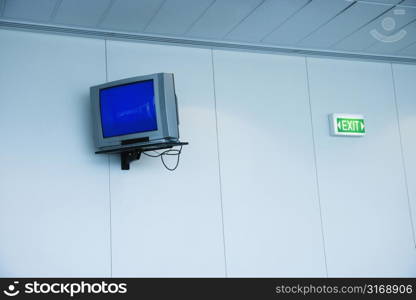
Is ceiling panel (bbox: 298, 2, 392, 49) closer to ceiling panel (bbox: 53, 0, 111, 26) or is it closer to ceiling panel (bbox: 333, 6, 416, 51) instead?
ceiling panel (bbox: 333, 6, 416, 51)

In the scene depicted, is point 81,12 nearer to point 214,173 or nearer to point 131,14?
point 131,14

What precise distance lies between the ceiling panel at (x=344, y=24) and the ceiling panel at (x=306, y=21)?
3.1 inches

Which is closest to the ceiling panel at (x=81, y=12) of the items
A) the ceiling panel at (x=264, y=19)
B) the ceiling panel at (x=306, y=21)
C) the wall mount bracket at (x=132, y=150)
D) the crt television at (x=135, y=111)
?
the crt television at (x=135, y=111)

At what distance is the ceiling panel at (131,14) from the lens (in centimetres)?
411

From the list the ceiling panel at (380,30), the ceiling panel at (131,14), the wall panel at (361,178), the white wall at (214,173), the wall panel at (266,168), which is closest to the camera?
the ceiling panel at (131,14)

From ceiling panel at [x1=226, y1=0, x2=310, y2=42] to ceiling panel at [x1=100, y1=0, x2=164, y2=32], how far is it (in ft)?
2.47

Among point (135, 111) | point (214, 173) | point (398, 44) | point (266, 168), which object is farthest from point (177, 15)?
point (398, 44)

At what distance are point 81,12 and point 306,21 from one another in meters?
1.77

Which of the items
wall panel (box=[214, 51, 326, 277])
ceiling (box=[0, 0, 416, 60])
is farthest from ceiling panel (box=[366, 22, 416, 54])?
wall panel (box=[214, 51, 326, 277])

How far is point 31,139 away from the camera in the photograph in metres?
4.23

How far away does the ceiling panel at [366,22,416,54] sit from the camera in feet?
16.1

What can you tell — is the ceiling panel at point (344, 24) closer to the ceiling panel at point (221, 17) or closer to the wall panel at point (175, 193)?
the ceiling panel at point (221, 17)

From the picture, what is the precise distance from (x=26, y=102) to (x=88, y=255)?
1239 mm

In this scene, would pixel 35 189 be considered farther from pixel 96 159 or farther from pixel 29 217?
pixel 96 159
